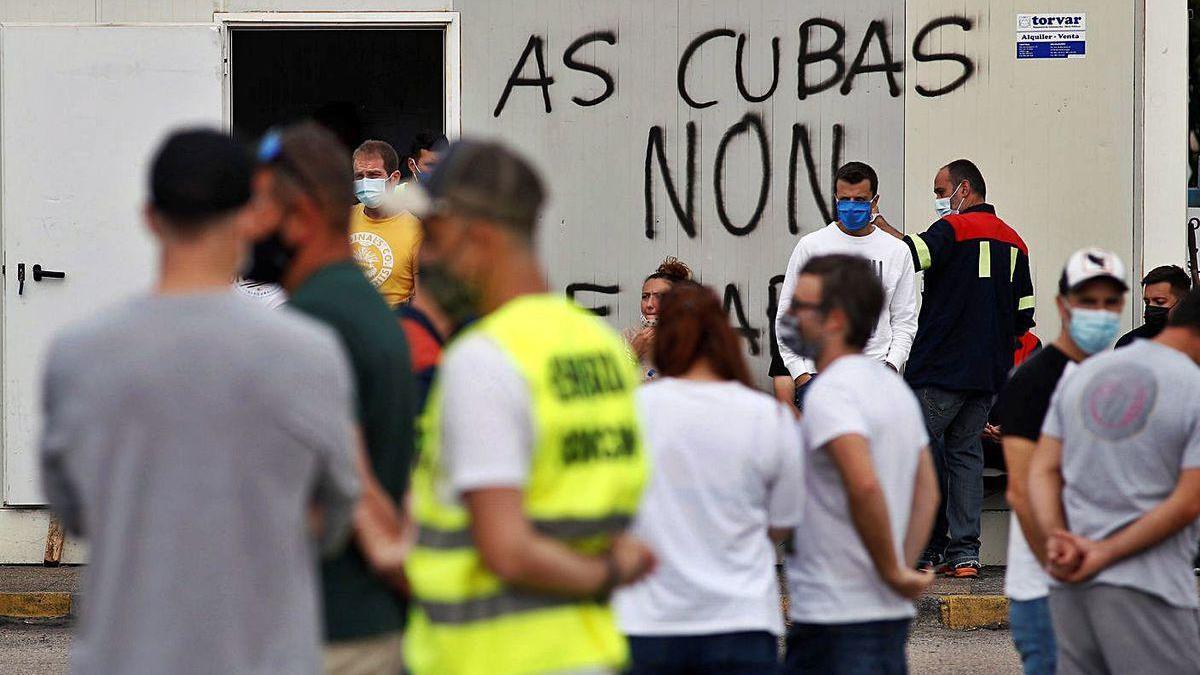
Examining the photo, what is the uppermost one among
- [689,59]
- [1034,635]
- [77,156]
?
[689,59]

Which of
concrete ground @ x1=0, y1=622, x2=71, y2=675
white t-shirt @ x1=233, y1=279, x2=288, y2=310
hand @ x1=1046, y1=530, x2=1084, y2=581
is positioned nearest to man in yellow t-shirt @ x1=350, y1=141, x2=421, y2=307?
white t-shirt @ x1=233, y1=279, x2=288, y2=310

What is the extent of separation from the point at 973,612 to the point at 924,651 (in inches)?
25.4

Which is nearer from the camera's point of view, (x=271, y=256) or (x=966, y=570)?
(x=271, y=256)

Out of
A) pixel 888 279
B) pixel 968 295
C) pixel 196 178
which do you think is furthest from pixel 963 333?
pixel 196 178

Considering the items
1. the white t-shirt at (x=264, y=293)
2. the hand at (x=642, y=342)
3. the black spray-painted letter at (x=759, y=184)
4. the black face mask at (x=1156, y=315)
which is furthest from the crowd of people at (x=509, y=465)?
A: the black spray-painted letter at (x=759, y=184)

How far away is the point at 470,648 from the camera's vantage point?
3121 mm

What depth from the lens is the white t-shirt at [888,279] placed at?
9320mm

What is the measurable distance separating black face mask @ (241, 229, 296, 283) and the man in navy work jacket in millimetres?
6175

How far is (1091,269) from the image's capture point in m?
5.09

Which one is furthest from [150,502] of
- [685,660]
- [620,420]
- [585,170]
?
[585,170]

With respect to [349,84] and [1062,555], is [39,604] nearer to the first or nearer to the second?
[1062,555]

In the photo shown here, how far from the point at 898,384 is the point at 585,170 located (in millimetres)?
5641

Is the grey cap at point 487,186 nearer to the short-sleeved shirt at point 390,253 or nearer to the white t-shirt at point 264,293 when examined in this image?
the white t-shirt at point 264,293

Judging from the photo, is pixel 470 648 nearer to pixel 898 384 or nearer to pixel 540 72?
pixel 898 384
